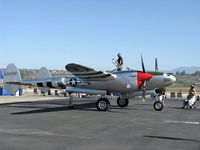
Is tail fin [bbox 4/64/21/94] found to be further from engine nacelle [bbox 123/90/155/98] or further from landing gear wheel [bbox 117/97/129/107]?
engine nacelle [bbox 123/90/155/98]

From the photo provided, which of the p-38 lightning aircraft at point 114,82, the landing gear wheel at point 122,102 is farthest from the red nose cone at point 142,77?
the landing gear wheel at point 122,102

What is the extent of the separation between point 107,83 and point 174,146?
10522mm

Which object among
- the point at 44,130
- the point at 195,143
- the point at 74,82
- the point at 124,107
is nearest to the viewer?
the point at 195,143

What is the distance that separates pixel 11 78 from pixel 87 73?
9.25 meters

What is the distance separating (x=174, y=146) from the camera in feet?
25.3

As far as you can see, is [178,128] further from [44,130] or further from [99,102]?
[99,102]

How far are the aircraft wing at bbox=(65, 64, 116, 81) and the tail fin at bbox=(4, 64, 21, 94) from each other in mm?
8029

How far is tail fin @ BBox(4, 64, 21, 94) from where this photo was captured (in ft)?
75.9

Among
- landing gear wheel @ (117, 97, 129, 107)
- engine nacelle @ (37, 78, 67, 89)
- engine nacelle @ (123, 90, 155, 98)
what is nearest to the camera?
engine nacelle @ (123, 90, 155, 98)

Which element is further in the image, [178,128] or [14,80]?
[14,80]

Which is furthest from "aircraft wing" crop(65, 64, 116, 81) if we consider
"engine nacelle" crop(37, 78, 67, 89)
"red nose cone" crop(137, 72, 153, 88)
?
"engine nacelle" crop(37, 78, 67, 89)

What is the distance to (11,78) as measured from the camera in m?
23.2

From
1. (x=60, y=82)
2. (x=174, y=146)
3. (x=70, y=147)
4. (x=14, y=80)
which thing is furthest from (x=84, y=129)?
(x=14, y=80)

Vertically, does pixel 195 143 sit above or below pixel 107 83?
below
